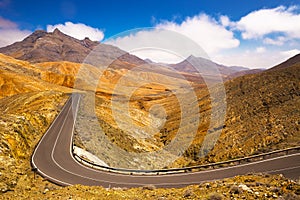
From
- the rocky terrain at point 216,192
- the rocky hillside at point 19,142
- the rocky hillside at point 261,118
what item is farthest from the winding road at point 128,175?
the rocky hillside at point 261,118

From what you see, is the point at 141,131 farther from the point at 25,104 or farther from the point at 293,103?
the point at 293,103

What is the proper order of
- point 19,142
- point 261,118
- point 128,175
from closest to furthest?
point 128,175 → point 19,142 → point 261,118

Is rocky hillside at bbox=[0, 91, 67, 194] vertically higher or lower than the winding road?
higher

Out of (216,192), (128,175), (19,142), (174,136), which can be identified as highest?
(19,142)

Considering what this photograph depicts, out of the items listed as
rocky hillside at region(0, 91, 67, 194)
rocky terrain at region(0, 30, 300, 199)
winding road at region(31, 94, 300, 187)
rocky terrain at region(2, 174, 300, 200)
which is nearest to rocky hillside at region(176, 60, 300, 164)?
rocky terrain at region(0, 30, 300, 199)

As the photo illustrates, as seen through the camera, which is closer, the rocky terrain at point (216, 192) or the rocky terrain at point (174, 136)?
the rocky terrain at point (216, 192)

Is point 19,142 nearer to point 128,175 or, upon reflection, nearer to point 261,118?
point 128,175

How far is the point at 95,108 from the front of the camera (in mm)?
53219

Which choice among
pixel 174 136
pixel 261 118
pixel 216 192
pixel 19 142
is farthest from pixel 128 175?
pixel 261 118

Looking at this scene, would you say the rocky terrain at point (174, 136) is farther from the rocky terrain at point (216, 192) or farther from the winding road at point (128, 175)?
the winding road at point (128, 175)

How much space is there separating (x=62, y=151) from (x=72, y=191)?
15.6m

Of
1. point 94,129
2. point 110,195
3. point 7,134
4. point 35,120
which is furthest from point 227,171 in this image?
point 35,120

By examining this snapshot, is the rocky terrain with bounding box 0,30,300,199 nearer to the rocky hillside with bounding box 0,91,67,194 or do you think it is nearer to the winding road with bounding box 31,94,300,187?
the rocky hillside with bounding box 0,91,67,194

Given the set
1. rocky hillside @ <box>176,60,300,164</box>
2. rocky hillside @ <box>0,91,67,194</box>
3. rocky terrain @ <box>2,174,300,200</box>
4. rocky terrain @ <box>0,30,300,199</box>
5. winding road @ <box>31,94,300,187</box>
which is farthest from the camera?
rocky hillside @ <box>176,60,300,164</box>
